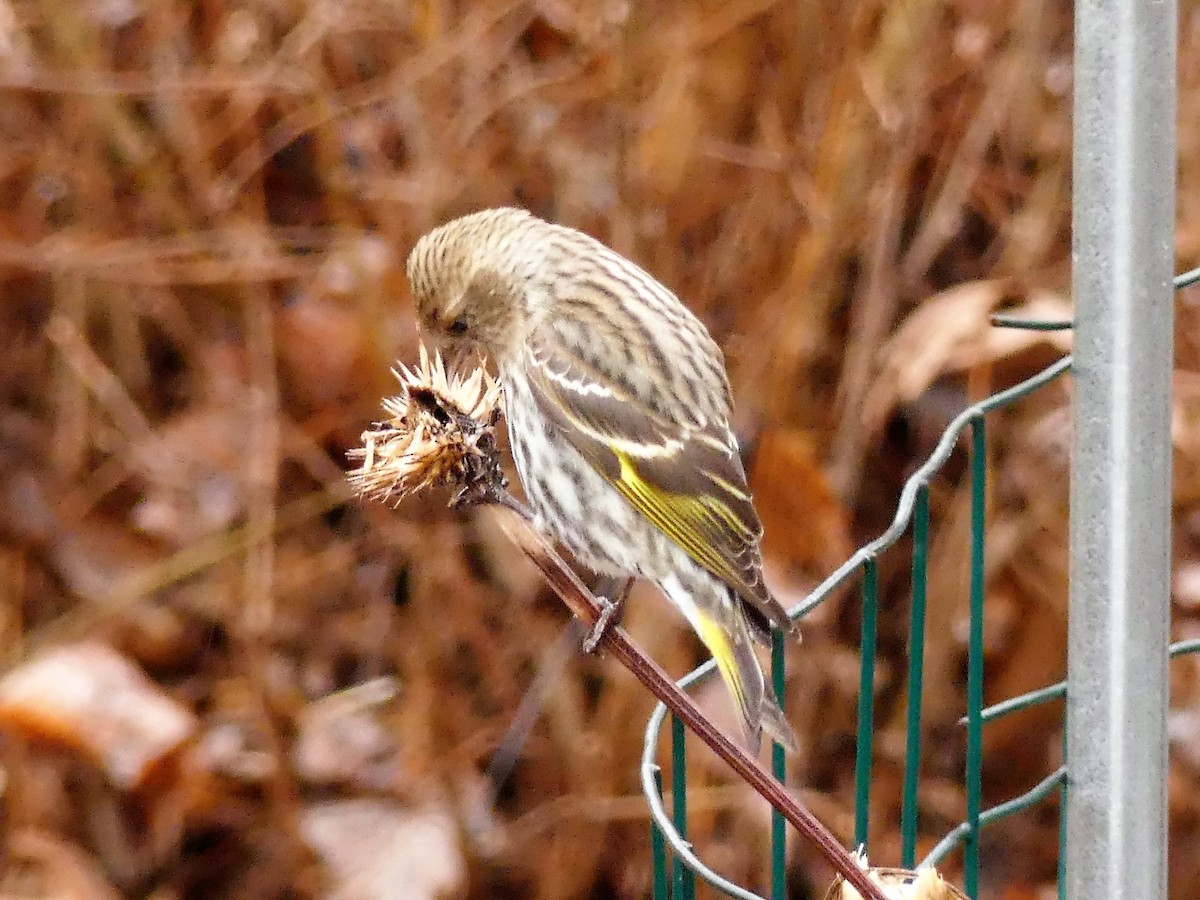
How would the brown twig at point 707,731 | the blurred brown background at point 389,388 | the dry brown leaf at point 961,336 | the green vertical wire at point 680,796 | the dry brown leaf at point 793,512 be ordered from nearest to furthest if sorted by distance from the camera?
the brown twig at point 707,731 < the green vertical wire at point 680,796 < the dry brown leaf at point 961,336 < the dry brown leaf at point 793,512 < the blurred brown background at point 389,388

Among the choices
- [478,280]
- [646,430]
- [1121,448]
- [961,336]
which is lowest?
[1121,448]

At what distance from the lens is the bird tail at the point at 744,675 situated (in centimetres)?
240

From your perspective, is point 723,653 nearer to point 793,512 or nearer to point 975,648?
point 975,648

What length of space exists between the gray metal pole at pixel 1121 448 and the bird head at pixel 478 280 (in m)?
1.21

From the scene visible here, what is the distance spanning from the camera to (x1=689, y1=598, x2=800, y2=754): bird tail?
2.40 m

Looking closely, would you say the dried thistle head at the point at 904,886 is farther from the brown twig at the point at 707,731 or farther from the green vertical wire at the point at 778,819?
the green vertical wire at the point at 778,819

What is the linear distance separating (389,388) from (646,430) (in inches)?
58.1

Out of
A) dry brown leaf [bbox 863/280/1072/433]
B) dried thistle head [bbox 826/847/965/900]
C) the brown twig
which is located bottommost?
dried thistle head [bbox 826/847/965/900]

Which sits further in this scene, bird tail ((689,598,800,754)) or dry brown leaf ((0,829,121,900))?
dry brown leaf ((0,829,121,900))

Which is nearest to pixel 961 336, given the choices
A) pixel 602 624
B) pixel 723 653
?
pixel 723 653

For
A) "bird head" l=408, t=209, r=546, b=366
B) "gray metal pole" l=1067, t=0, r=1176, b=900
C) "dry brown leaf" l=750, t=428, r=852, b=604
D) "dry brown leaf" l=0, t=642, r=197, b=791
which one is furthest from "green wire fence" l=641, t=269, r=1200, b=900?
"dry brown leaf" l=0, t=642, r=197, b=791

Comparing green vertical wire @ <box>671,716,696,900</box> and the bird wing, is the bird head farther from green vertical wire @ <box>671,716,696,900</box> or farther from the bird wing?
green vertical wire @ <box>671,716,696,900</box>

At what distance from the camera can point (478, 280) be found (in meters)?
3.05

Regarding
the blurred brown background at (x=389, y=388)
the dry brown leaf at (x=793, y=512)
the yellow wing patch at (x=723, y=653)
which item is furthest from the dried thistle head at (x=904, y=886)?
the blurred brown background at (x=389, y=388)
